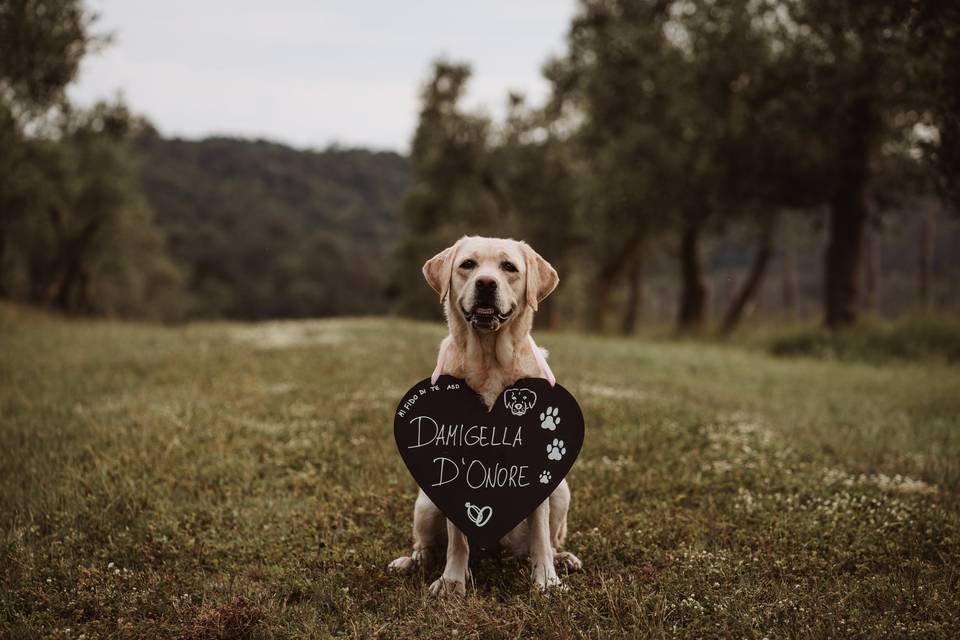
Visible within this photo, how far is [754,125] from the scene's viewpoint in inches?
761

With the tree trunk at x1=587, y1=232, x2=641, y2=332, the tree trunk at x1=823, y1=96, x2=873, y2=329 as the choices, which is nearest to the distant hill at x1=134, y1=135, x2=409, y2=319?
the tree trunk at x1=587, y1=232, x2=641, y2=332

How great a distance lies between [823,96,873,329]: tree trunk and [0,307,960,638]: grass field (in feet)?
34.6

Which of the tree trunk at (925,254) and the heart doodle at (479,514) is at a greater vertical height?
the tree trunk at (925,254)

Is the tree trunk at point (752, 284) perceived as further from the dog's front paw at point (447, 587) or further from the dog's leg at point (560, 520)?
the dog's front paw at point (447, 587)

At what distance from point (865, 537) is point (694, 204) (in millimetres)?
19111

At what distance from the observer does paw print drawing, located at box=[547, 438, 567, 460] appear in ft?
13.9

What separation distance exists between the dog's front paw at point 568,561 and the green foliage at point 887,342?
1534cm

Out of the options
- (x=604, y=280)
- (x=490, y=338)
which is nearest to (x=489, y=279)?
(x=490, y=338)

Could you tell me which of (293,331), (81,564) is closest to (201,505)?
(81,564)

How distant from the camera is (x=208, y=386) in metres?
9.90

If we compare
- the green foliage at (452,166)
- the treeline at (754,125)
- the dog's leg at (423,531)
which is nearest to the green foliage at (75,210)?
the green foliage at (452,166)

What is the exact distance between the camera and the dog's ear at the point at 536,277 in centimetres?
424

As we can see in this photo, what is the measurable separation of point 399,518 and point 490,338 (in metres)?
1.96

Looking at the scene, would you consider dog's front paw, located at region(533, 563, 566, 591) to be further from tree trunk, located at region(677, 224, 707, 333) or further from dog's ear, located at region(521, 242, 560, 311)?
tree trunk, located at region(677, 224, 707, 333)
